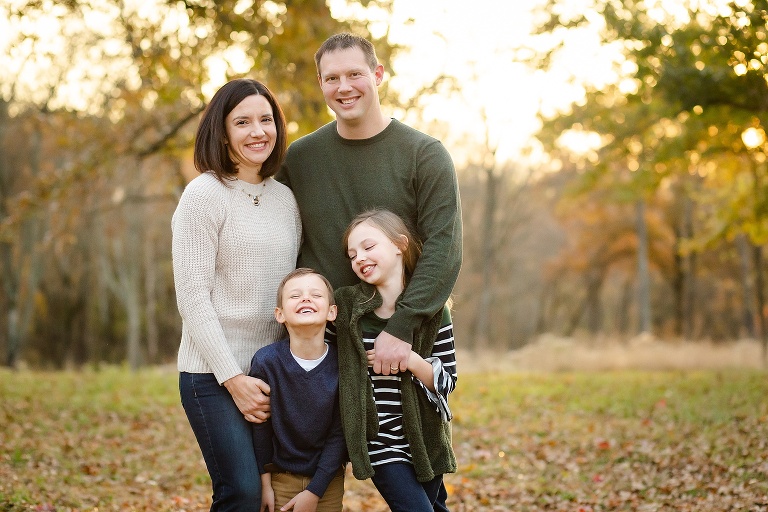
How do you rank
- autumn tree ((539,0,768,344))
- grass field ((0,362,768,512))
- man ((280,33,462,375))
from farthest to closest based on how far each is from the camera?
autumn tree ((539,0,768,344))
grass field ((0,362,768,512))
man ((280,33,462,375))

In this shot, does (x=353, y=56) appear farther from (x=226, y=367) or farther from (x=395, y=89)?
(x=395, y=89)

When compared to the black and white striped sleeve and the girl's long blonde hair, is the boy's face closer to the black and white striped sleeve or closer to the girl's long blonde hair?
the girl's long blonde hair

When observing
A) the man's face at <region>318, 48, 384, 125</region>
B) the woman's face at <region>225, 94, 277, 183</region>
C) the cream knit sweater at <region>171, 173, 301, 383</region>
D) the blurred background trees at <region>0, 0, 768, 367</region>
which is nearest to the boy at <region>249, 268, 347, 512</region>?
the cream knit sweater at <region>171, 173, 301, 383</region>

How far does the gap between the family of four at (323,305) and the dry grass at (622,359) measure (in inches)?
557

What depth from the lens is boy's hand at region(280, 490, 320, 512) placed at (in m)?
3.35

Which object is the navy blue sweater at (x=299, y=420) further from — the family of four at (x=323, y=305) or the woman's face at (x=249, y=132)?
the woman's face at (x=249, y=132)

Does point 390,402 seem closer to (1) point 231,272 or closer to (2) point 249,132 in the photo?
(1) point 231,272

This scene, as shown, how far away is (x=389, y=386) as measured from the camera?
3439 mm

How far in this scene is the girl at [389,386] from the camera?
335cm

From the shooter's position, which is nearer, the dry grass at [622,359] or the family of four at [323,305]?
the family of four at [323,305]

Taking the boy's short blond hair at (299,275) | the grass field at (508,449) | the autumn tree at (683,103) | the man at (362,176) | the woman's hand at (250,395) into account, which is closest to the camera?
the woman's hand at (250,395)

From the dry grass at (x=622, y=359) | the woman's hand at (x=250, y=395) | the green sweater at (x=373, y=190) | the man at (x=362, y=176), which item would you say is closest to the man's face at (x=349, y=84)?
the man at (x=362, y=176)

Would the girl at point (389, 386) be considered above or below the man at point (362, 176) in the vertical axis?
below

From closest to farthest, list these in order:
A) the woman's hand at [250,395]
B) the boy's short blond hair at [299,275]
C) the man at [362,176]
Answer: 1. the woman's hand at [250,395]
2. the boy's short blond hair at [299,275]
3. the man at [362,176]
